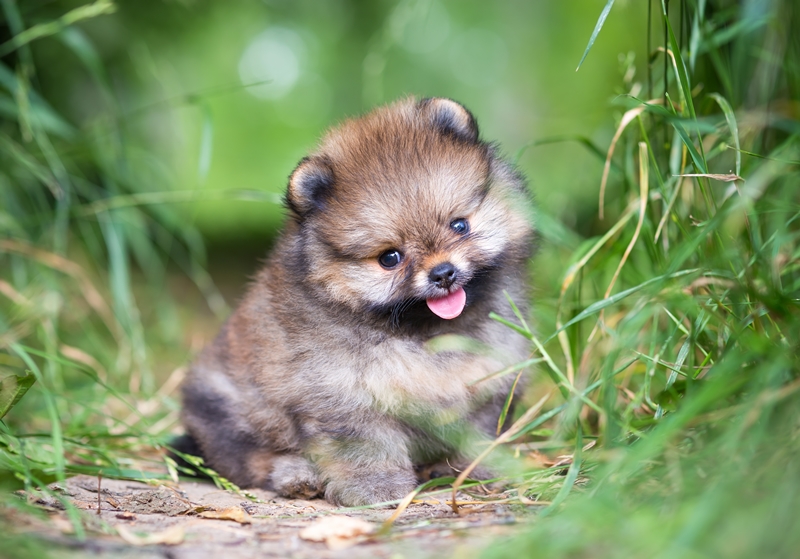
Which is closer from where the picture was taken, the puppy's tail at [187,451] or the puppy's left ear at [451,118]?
the puppy's left ear at [451,118]

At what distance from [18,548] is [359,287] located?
1.49 m

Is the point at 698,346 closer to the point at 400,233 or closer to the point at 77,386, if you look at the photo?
the point at 400,233

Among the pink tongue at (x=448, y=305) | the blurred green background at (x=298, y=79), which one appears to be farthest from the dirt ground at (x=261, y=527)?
the blurred green background at (x=298, y=79)

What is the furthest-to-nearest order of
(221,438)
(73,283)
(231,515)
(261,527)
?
(73,283), (221,438), (231,515), (261,527)

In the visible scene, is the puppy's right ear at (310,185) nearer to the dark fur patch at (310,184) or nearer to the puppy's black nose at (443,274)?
the dark fur patch at (310,184)

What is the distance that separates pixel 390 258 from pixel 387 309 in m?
0.21

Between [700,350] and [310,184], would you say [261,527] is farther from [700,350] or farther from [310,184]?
[700,350]

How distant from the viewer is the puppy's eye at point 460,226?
296 centimetres

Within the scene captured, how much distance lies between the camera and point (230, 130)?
28.0 feet

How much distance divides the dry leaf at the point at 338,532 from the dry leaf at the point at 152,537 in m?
0.37

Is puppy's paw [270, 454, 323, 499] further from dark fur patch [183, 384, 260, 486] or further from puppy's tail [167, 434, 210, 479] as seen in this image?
puppy's tail [167, 434, 210, 479]

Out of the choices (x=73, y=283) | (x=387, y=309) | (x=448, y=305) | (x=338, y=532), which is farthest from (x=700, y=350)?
(x=73, y=283)

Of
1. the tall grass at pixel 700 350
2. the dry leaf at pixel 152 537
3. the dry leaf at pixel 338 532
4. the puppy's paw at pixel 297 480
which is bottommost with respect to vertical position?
the puppy's paw at pixel 297 480

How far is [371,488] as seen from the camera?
293cm
